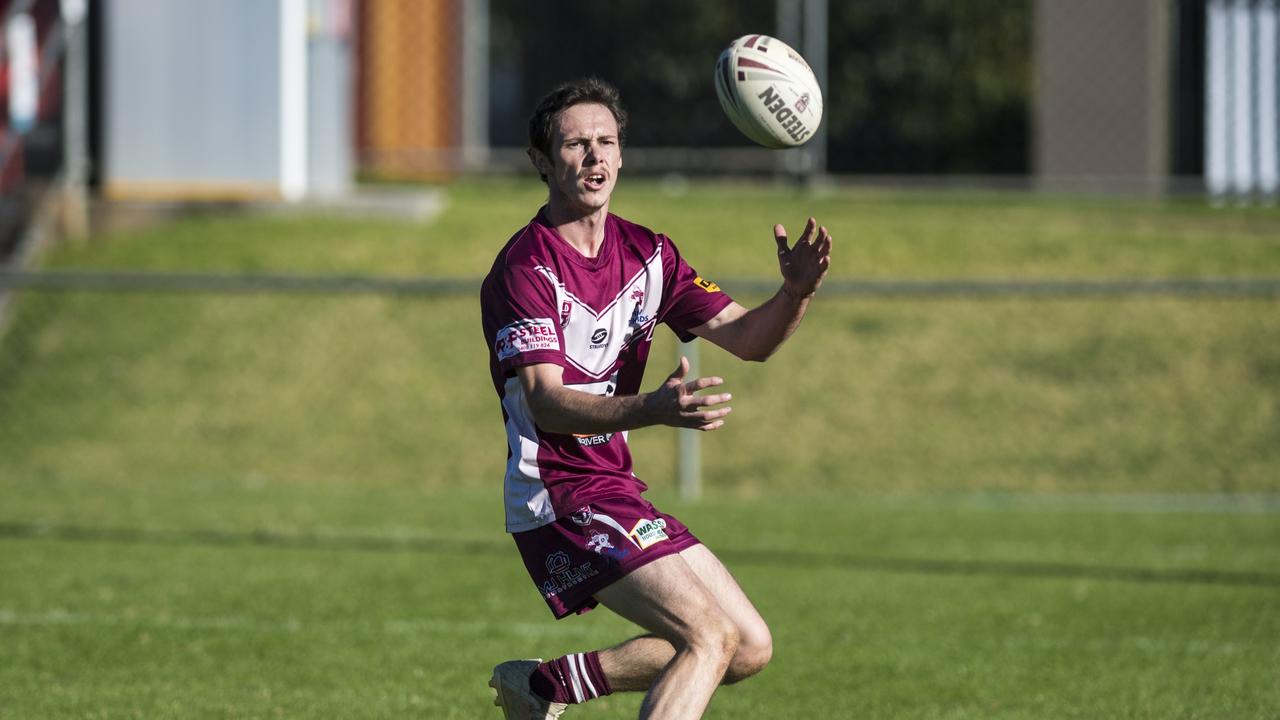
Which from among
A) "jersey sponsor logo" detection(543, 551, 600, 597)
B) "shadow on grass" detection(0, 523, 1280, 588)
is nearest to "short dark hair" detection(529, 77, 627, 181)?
"jersey sponsor logo" detection(543, 551, 600, 597)

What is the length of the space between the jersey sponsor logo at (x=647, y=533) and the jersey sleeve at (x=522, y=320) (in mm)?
573

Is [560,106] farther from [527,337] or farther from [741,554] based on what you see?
[741,554]

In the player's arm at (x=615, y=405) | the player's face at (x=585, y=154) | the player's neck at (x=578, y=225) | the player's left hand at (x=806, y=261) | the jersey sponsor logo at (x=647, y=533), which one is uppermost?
the player's face at (x=585, y=154)

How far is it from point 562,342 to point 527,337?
15 cm

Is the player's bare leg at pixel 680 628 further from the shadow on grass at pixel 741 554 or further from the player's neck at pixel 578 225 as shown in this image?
the shadow on grass at pixel 741 554

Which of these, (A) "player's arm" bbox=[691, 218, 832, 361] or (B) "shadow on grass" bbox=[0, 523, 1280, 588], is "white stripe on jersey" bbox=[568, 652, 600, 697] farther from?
(B) "shadow on grass" bbox=[0, 523, 1280, 588]

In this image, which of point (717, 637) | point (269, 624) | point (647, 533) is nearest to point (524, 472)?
point (647, 533)

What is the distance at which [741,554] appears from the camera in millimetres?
10727

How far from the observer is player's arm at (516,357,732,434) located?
4488 mm

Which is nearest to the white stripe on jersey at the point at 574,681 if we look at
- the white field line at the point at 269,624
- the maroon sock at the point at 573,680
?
the maroon sock at the point at 573,680

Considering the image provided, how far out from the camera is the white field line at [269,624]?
8.20 meters

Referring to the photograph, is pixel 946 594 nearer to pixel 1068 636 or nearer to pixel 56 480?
pixel 1068 636

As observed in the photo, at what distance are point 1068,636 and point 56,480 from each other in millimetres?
9291

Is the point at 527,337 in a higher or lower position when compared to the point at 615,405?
higher
